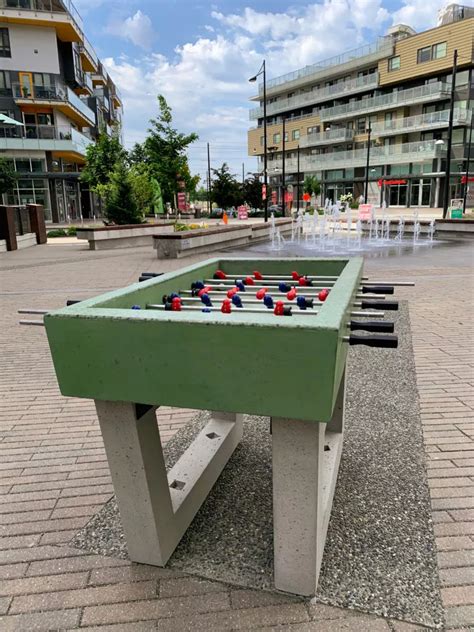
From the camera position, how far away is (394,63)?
44.8m

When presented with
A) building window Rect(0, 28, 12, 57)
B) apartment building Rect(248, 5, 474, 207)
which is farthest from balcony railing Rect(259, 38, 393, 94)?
building window Rect(0, 28, 12, 57)

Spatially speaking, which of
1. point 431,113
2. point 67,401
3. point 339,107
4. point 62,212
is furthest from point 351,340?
point 339,107

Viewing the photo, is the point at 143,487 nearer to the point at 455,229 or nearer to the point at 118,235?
the point at 118,235

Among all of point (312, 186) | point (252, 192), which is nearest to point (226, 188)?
point (252, 192)

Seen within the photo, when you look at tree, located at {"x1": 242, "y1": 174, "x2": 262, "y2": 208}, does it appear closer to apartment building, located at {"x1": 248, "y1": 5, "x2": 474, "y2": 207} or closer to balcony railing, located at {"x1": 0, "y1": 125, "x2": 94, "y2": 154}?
apartment building, located at {"x1": 248, "y1": 5, "x2": 474, "y2": 207}

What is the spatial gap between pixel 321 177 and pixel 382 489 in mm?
53557

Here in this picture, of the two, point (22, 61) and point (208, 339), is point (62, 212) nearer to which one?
point (22, 61)

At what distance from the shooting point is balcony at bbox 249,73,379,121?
47.6 metres

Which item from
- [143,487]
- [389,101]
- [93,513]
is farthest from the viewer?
[389,101]

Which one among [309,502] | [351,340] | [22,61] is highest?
[22,61]

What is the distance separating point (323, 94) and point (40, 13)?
98.9ft

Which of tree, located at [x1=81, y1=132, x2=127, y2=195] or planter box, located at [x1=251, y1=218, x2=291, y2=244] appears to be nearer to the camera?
planter box, located at [x1=251, y1=218, x2=291, y2=244]

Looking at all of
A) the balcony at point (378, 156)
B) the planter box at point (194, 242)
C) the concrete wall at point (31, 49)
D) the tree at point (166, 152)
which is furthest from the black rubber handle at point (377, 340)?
the balcony at point (378, 156)

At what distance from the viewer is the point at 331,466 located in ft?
8.77
